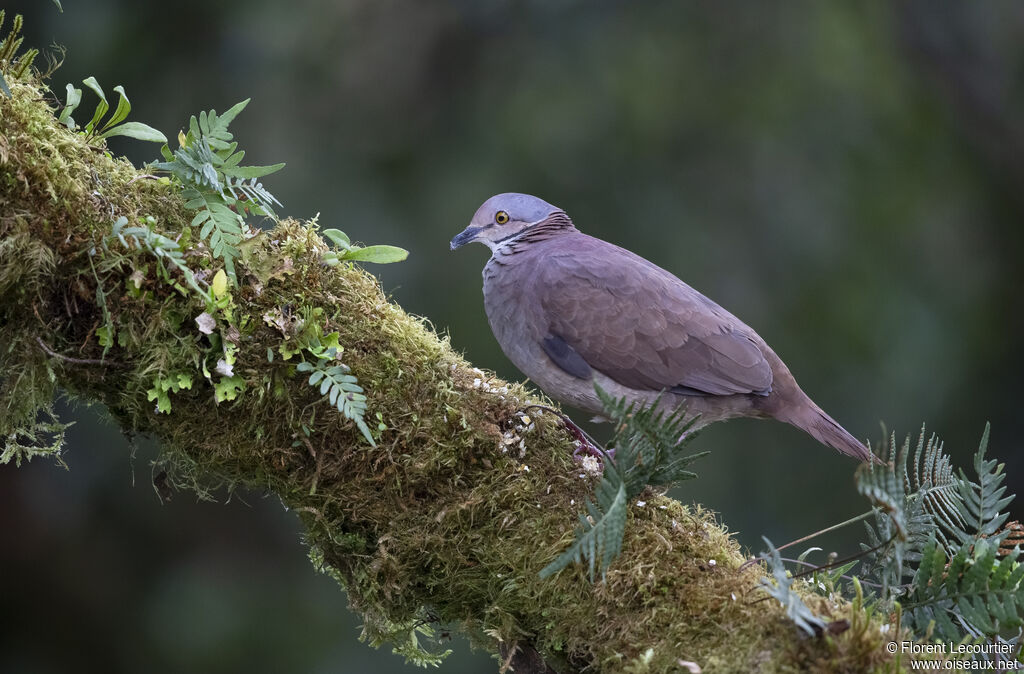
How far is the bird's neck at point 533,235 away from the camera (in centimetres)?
460

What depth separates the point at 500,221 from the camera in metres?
4.73

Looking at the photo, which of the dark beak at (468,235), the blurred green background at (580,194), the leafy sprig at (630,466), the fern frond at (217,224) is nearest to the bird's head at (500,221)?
the dark beak at (468,235)

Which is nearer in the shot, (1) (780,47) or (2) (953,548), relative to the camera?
(2) (953,548)

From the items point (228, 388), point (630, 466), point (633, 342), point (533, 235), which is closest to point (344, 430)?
point (228, 388)

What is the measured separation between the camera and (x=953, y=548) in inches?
107

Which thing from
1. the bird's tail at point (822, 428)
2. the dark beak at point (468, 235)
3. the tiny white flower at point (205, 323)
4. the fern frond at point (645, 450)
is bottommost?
the bird's tail at point (822, 428)

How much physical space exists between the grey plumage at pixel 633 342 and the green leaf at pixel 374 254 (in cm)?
124

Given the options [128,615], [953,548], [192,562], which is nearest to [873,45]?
[953,548]

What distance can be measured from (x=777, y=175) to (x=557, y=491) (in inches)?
165

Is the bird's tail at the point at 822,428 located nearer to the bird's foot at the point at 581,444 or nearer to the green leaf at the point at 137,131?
the bird's foot at the point at 581,444

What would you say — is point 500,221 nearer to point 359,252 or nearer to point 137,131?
point 359,252

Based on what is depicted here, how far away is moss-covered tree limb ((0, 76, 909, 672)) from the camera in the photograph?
254 cm

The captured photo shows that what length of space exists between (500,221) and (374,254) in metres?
1.81

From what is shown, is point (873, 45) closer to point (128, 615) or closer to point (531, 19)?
point (531, 19)
